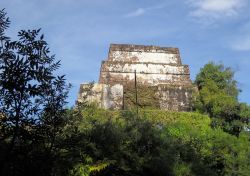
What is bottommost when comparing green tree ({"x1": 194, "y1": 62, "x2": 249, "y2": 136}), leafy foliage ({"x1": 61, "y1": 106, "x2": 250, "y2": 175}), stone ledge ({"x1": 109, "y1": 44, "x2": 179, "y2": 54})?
leafy foliage ({"x1": 61, "y1": 106, "x2": 250, "y2": 175})

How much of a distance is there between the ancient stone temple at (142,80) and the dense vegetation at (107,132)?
3.53 ft

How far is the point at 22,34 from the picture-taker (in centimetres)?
397

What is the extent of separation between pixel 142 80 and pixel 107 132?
43.5ft

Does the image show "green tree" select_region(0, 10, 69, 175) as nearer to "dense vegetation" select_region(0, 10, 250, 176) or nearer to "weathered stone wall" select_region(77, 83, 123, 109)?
"dense vegetation" select_region(0, 10, 250, 176)

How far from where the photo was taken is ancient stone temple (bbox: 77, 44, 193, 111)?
804 inches

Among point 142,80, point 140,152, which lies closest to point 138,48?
point 142,80

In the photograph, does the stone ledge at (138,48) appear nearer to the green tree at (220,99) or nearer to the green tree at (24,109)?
the green tree at (220,99)

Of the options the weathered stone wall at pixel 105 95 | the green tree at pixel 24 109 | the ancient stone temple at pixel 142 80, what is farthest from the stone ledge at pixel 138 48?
the green tree at pixel 24 109

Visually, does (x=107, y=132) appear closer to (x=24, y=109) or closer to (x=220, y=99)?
(x=24, y=109)

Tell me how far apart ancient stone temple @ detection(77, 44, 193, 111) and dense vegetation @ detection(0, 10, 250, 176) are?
3.53 feet

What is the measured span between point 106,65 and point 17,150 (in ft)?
61.3

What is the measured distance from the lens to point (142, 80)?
22312 millimetres

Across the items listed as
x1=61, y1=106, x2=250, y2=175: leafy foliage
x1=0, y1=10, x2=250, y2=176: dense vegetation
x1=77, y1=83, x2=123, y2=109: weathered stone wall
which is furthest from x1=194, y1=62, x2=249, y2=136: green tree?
x1=61, y1=106, x2=250, y2=175: leafy foliage

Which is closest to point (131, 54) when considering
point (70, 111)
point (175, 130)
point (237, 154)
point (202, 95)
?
point (202, 95)
